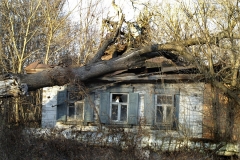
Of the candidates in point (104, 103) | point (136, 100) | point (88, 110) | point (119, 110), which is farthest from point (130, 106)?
point (88, 110)

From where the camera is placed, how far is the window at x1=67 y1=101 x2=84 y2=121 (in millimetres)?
11539

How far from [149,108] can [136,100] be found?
52 cm

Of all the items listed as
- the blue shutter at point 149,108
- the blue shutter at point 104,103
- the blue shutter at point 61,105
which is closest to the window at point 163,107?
the blue shutter at point 149,108

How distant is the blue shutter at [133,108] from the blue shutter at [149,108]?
31cm

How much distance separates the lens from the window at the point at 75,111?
37.9 feet

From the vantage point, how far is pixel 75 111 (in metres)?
11.6

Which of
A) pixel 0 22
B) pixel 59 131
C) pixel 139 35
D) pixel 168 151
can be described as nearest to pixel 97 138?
pixel 59 131

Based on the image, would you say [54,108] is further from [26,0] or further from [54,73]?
[26,0]

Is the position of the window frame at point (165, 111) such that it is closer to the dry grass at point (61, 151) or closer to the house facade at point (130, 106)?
the house facade at point (130, 106)

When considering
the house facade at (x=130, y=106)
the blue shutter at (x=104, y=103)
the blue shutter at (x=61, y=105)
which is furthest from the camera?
the blue shutter at (x=61, y=105)

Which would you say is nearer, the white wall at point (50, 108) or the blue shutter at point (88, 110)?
the blue shutter at point (88, 110)

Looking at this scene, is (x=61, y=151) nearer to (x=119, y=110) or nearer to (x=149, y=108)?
(x=119, y=110)

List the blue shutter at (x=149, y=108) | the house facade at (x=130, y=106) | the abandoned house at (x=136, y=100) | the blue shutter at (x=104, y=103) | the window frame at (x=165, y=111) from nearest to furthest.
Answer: the window frame at (x=165, y=111) < the abandoned house at (x=136, y=100) < the house facade at (x=130, y=106) < the blue shutter at (x=149, y=108) < the blue shutter at (x=104, y=103)

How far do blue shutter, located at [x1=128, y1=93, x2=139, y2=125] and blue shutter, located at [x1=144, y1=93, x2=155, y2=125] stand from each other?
A: 1.02 feet
